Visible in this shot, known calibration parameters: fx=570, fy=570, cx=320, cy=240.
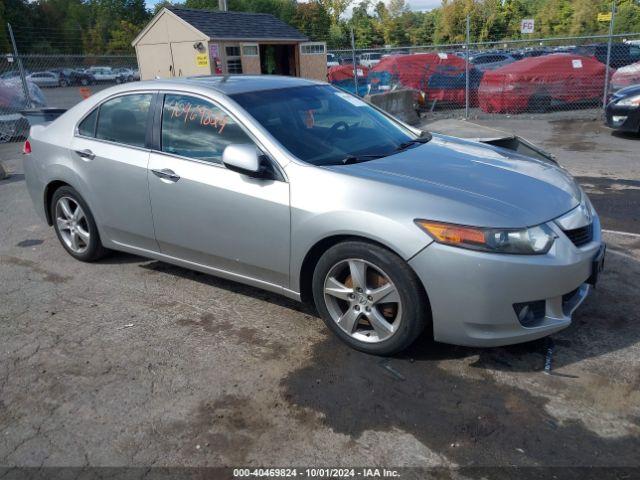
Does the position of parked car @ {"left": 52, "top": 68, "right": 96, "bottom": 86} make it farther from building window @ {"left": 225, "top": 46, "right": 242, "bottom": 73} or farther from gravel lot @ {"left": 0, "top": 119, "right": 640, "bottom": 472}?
gravel lot @ {"left": 0, "top": 119, "right": 640, "bottom": 472}

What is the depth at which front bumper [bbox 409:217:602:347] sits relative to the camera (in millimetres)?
2963

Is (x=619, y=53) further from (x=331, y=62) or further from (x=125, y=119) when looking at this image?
(x=125, y=119)

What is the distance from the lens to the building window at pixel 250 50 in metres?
18.3

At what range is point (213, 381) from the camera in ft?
10.7

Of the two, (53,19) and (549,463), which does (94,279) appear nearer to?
(549,463)

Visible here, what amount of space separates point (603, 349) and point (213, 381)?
2325mm

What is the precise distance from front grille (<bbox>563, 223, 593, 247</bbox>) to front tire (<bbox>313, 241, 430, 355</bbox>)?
90cm

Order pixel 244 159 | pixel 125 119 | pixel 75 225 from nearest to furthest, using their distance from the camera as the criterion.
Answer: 1. pixel 244 159
2. pixel 125 119
3. pixel 75 225

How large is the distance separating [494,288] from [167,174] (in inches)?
93.8

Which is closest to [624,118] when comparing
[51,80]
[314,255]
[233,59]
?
[314,255]

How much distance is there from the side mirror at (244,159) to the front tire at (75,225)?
1.85 meters

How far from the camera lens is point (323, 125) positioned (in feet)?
13.4

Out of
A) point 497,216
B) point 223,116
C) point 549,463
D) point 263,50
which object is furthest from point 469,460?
point 263,50

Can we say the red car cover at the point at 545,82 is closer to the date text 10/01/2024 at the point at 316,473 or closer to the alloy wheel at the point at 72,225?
the alloy wheel at the point at 72,225
